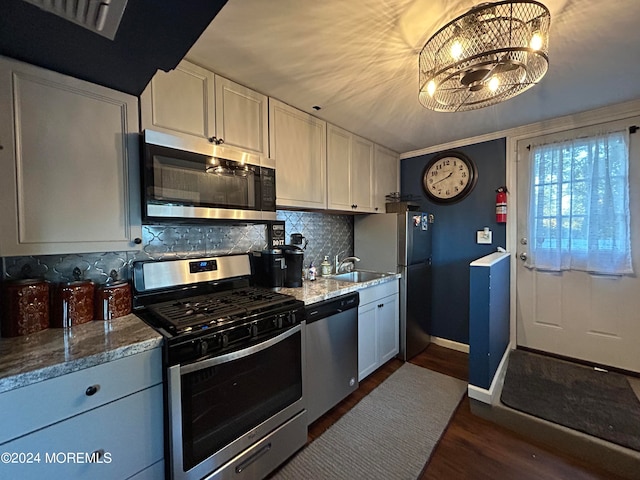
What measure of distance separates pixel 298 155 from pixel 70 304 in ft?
5.47

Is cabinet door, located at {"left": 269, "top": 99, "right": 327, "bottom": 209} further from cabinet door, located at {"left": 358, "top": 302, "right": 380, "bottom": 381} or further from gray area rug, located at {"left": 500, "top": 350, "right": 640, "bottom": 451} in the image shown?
gray area rug, located at {"left": 500, "top": 350, "right": 640, "bottom": 451}

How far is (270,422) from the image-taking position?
1.43 m

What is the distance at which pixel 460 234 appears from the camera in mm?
3014

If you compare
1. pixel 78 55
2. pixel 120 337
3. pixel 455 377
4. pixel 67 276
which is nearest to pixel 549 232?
pixel 455 377

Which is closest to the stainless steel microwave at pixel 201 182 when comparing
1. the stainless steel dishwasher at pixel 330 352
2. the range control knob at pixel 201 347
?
the range control knob at pixel 201 347

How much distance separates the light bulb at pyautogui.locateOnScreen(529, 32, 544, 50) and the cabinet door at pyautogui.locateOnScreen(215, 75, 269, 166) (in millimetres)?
1443

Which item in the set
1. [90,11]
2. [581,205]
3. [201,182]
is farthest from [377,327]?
[90,11]

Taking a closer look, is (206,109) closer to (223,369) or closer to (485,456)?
(223,369)

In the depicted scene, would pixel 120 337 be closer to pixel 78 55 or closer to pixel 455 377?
pixel 78 55

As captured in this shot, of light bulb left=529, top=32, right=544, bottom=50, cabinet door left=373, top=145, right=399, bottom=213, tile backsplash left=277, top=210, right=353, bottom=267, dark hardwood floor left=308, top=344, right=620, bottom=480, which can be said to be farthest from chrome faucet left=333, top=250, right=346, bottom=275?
light bulb left=529, top=32, right=544, bottom=50

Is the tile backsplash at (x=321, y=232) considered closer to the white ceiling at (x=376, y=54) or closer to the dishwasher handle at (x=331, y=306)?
the dishwasher handle at (x=331, y=306)

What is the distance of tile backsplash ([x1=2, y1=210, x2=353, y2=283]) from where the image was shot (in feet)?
4.34

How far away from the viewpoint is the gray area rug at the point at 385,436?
1.47 meters

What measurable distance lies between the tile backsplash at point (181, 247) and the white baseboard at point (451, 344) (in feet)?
5.37
